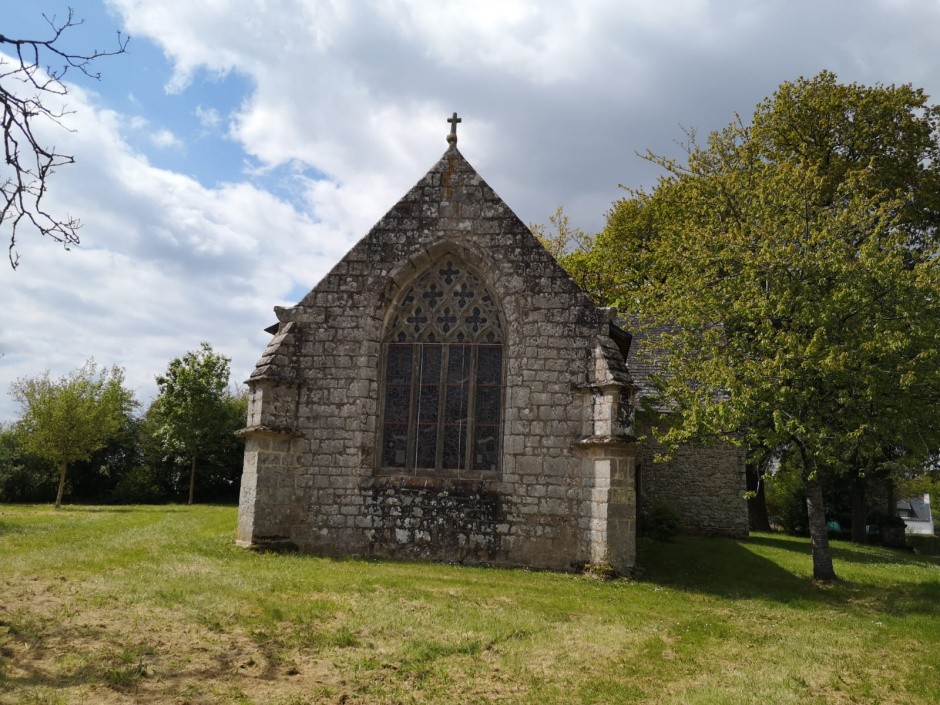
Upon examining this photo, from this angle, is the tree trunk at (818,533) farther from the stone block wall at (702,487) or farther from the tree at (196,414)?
the tree at (196,414)

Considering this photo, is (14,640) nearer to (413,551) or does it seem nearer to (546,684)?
(546,684)

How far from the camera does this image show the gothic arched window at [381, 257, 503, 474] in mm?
12109

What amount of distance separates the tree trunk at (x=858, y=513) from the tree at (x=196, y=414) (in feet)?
75.8

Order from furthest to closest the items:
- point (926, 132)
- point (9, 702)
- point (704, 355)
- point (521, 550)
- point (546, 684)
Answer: point (926, 132)
point (704, 355)
point (521, 550)
point (546, 684)
point (9, 702)

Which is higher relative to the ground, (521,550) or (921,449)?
(921,449)

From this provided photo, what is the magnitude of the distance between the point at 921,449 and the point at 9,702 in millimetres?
13075

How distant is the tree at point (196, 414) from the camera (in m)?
27.6

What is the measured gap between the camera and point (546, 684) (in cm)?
572

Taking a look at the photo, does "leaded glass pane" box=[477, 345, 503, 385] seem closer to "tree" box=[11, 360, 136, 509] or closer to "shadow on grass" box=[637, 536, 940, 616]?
"shadow on grass" box=[637, 536, 940, 616]

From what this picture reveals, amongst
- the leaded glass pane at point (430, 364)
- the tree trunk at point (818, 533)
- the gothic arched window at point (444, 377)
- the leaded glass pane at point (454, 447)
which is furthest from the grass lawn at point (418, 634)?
the leaded glass pane at point (430, 364)

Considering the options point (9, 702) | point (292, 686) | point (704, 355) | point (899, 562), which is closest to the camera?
point (9, 702)

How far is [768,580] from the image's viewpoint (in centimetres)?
1216

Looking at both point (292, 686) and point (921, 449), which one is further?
point (921, 449)

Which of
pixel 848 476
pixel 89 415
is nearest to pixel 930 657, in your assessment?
pixel 848 476
